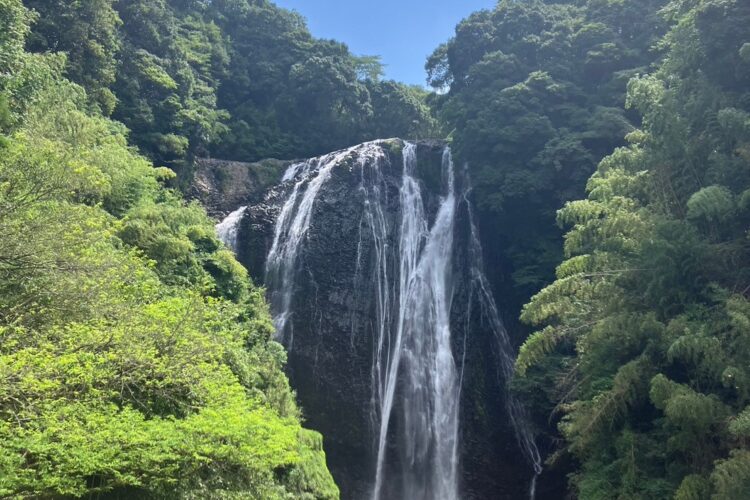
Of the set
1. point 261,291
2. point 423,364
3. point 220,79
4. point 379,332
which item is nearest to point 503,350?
point 423,364

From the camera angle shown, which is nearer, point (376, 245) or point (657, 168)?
point (657, 168)

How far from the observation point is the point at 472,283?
680 inches

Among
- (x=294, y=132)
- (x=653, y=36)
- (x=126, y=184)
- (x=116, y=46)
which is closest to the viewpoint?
(x=126, y=184)

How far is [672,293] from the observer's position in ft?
30.0

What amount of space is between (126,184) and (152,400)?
255 inches

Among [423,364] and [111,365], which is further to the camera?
[423,364]

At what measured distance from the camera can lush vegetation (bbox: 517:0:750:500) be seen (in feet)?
24.9

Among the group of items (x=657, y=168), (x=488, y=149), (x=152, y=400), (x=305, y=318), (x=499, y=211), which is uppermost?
(x=488, y=149)

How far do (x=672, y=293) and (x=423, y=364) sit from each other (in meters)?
7.51

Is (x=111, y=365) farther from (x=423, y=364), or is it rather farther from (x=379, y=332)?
(x=423, y=364)

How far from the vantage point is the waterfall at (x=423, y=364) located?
1366 centimetres

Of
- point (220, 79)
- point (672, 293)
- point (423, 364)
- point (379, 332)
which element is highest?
point (220, 79)

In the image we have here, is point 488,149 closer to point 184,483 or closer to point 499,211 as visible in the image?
point 499,211

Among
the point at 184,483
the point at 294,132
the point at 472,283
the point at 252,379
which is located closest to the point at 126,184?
the point at 252,379
